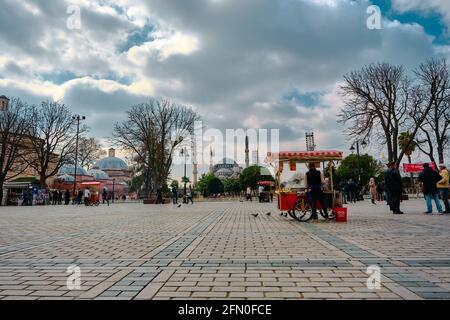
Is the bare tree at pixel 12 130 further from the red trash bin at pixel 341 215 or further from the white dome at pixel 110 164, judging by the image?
the white dome at pixel 110 164

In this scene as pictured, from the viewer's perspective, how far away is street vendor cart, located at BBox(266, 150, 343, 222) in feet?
40.1

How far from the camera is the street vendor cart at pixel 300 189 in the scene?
40.1 ft

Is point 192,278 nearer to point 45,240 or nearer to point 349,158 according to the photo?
point 45,240

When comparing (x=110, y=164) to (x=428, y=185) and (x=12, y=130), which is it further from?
(x=428, y=185)

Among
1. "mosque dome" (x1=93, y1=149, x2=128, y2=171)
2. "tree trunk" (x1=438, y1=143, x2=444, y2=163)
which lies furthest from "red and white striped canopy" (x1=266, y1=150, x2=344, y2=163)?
"mosque dome" (x1=93, y1=149, x2=128, y2=171)

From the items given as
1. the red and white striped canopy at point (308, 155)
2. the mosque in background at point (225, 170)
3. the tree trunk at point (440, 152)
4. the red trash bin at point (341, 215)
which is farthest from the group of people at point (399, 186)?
the mosque in background at point (225, 170)

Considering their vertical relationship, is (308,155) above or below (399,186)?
above

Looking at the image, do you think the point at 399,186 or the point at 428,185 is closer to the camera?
the point at 428,185

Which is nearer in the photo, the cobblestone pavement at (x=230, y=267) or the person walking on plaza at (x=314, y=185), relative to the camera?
the cobblestone pavement at (x=230, y=267)

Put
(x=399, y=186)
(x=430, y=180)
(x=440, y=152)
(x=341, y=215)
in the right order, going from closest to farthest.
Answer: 1. (x=341, y=215)
2. (x=430, y=180)
3. (x=399, y=186)
4. (x=440, y=152)

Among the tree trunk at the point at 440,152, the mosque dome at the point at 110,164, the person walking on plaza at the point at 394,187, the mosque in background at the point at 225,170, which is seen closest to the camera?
the person walking on plaza at the point at 394,187

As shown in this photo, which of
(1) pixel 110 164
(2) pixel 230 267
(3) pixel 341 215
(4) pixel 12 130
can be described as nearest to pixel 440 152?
(3) pixel 341 215

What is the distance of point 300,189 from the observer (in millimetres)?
12844

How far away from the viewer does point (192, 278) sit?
4.03m
